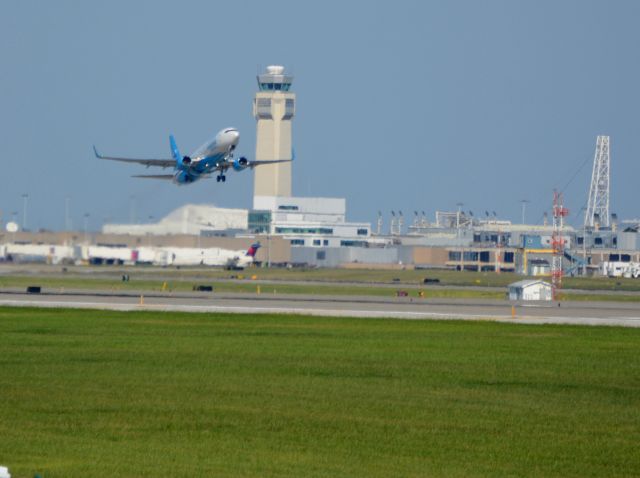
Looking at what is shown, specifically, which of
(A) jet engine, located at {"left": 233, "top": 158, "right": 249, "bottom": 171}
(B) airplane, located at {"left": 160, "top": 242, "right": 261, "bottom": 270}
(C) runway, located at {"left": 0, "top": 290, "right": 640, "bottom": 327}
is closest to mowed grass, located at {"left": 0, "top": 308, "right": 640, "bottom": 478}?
(C) runway, located at {"left": 0, "top": 290, "right": 640, "bottom": 327}

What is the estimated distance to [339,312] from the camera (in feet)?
254

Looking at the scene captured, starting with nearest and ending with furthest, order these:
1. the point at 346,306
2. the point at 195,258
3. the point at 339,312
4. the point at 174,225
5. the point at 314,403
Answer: the point at 314,403 < the point at 339,312 < the point at 346,306 < the point at 174,225 < the point at 195,258

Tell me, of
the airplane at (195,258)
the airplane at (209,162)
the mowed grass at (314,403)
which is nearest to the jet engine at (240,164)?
the airplane at (209,162)

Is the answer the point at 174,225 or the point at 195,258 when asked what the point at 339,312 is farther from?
the point at 195,258

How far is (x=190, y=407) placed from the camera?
35.3 metres

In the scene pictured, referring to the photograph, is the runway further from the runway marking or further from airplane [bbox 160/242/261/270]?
airplane [bbox 160/242/261/270]

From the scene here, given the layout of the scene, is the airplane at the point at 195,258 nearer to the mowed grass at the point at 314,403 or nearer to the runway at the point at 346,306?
the runway at the point at 346,306

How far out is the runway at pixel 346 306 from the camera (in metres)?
75.4

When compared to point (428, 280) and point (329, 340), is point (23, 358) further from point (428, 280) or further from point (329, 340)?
point (428, 280)

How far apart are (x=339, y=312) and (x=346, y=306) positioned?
8.52 meters

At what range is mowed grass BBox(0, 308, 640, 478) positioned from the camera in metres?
28.2

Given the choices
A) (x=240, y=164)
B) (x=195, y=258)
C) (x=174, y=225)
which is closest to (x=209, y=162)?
(x=240, y=164)

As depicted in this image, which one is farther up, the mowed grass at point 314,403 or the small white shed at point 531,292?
the small white shed at point 531,292

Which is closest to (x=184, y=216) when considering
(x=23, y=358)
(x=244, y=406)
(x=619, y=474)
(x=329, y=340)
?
(x=329, y=340)
